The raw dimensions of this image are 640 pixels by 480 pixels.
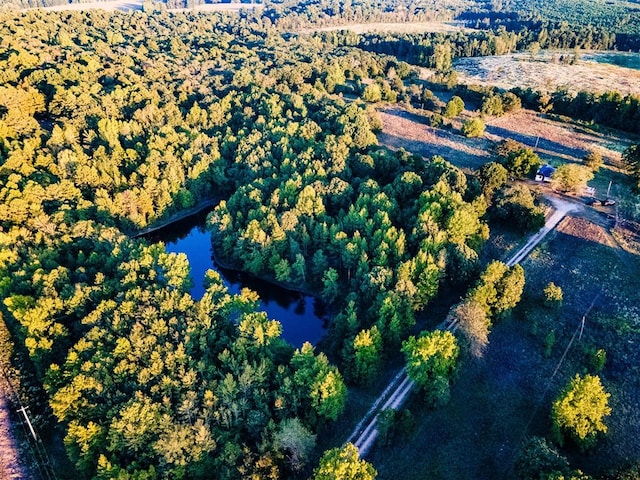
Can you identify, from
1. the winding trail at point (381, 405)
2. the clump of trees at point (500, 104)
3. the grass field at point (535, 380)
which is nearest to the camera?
the grass field at point (535, 380)

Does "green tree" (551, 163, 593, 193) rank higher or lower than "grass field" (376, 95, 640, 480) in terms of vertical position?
higher

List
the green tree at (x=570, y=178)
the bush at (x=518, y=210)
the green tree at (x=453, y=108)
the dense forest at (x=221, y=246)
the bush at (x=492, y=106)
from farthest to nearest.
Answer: the green tree at (x=453, y=108) → the bush at (x=492, y=106) → the green tree at (x=570, y=178) → the bush at (x=518, y=210) → the dense forest at (x=221, y=246)

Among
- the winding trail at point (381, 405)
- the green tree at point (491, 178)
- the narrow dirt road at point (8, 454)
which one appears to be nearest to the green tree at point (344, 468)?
the winding trail at point (381, 405)

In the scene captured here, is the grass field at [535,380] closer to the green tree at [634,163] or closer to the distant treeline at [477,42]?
the green tree at [634,163]

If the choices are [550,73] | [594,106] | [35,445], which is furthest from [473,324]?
[550,73]

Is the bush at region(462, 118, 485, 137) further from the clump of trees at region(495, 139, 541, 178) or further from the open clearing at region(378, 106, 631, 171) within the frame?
the clump of trees at region(495, 139, 541, 178)

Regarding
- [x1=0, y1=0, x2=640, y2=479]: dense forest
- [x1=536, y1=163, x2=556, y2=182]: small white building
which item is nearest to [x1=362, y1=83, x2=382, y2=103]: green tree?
[x1=0, y1=0, x2=640, y2=479]: dense forest

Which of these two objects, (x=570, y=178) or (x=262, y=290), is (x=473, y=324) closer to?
(x=262, y=290)
